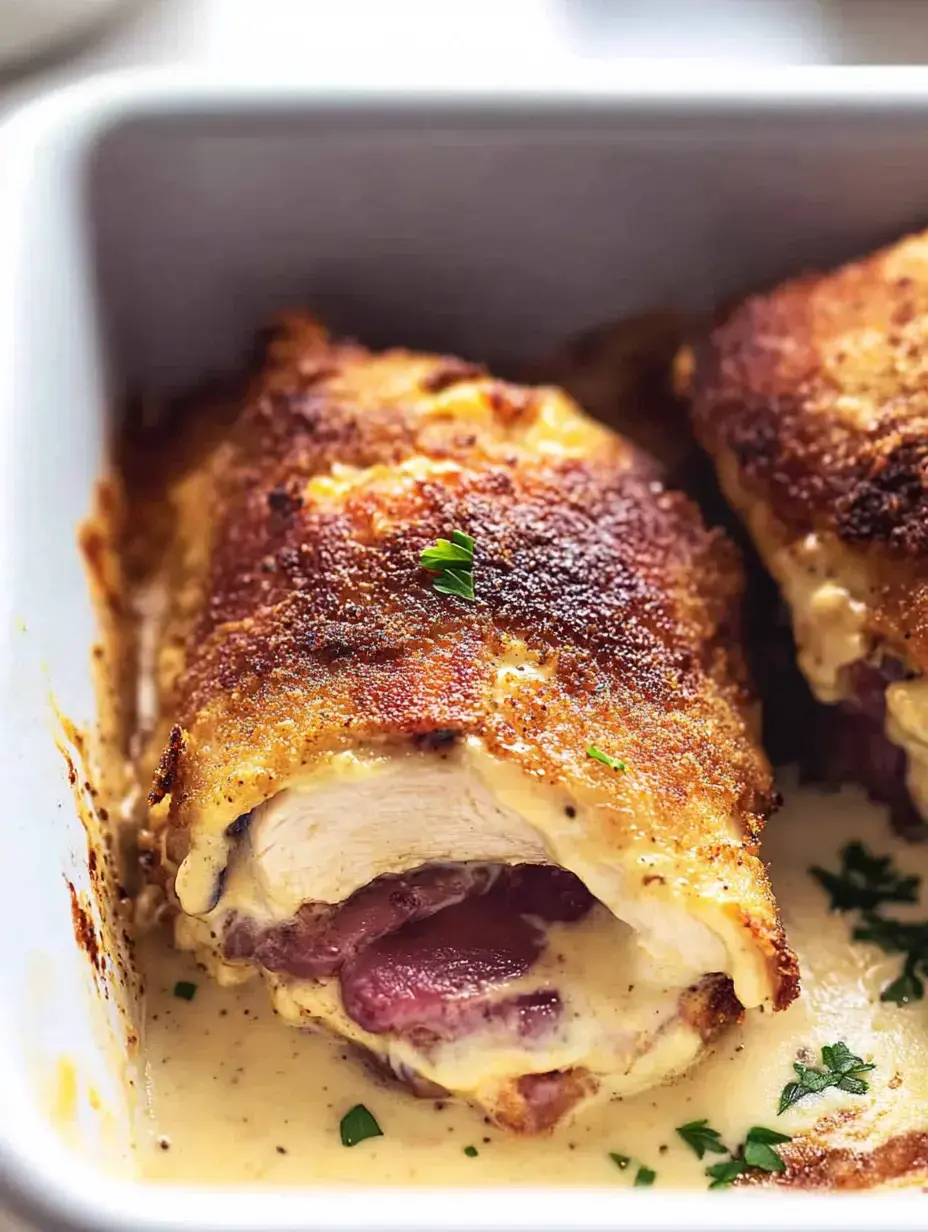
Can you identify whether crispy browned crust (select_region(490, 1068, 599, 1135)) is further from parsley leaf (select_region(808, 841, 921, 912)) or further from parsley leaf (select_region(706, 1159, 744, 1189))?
parsley leaf (select_region(808, 841, 921, 912))

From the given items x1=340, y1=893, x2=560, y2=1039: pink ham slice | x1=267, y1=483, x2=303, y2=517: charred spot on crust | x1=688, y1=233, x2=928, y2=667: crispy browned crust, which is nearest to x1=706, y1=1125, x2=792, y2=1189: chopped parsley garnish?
x1=340, y1=893, x2=560, y2=1039: pink ham slice

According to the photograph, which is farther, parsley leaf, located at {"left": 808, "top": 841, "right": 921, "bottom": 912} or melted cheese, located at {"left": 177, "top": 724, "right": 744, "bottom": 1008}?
parsley leaf, located at {"left": 808, "top": 841, "right": 921, "bottom": 912}

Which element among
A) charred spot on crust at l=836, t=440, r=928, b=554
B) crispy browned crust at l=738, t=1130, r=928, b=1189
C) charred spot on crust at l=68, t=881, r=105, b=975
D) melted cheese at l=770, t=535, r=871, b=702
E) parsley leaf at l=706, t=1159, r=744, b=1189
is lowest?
crispy browned crust at l=738, t=1130, r=928, b=1189

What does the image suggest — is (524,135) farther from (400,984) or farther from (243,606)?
(400,984)

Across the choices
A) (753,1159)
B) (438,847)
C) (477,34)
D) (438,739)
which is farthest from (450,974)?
(477,34)

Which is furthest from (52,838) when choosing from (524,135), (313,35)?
(313,35)

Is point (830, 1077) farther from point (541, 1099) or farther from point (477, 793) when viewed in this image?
point (477, 793)

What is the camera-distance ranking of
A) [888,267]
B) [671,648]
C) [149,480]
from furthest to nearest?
[149,480] → [888,267] → [671,648]
